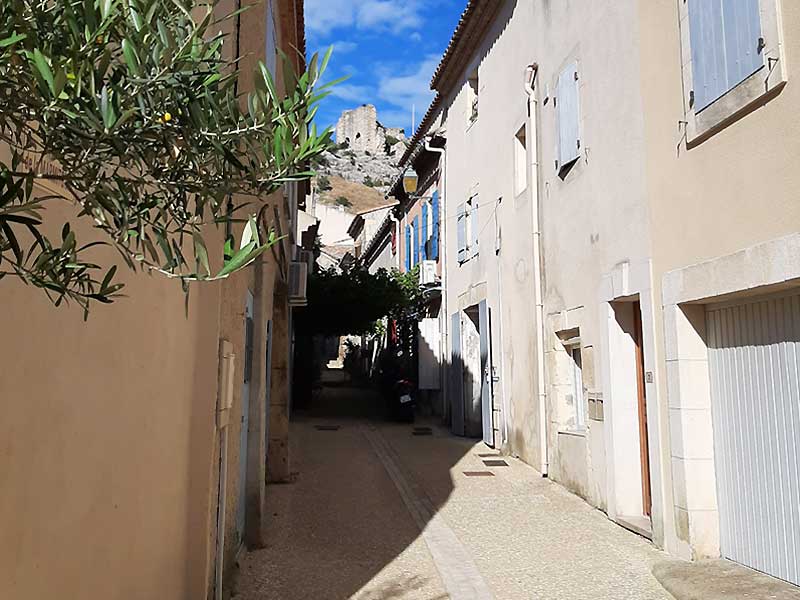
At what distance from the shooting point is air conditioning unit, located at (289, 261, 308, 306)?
9984 millimetres

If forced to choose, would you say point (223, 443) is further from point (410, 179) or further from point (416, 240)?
point (416, 240)

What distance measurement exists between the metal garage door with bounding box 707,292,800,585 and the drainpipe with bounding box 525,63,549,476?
11.7 ft

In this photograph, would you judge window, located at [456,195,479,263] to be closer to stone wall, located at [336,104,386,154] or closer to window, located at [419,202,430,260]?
window, located at [419,202,430,260]

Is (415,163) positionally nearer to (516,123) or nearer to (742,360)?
(516,123)

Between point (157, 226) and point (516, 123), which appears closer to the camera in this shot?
point (157, 226)

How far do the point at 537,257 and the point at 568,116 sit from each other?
78.7 inches

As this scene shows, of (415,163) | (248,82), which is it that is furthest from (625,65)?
(415,163)

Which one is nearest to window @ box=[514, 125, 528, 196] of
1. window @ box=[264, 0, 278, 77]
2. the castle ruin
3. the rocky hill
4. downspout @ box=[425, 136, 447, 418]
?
window @ box=[264, 0, 278, 77]

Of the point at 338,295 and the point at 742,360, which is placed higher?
the point at 338,295

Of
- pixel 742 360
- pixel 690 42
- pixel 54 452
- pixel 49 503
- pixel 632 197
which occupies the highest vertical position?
pixel 690 42

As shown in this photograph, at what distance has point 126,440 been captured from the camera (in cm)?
297

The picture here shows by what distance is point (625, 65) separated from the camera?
671cm

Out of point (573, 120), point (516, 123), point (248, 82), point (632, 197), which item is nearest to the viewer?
point (248, 82)

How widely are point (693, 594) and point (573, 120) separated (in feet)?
17.4
